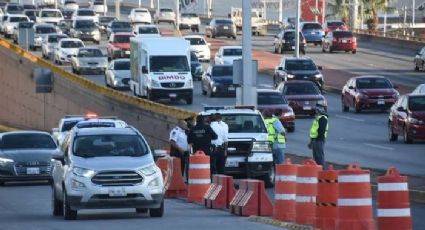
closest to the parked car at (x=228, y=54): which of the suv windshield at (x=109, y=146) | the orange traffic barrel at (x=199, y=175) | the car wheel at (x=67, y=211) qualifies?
the orange traffic barrel at (x=199, y=175)

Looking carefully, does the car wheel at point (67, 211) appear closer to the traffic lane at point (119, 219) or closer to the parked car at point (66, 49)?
the traffic lane at point (119, 219)

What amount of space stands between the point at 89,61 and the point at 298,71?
1538 cm

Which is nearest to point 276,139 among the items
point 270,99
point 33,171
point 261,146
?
point 261,146

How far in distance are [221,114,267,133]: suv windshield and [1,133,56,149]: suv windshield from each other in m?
6.91

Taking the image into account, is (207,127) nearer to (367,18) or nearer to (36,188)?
(36,188)

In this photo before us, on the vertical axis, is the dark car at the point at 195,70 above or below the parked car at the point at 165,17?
below

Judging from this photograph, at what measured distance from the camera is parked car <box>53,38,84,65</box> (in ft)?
269

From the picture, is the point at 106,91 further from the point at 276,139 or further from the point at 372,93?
the point at 276,139

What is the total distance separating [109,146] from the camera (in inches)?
987

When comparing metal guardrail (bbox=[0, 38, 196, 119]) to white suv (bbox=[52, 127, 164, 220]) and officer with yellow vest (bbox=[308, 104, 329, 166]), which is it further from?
white suv (bbox=[52, 127, 164, 220])

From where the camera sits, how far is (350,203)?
19.1m

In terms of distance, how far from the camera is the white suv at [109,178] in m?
23.9

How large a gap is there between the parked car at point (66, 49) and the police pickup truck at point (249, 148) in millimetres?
47556

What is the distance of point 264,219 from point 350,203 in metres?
4.28
